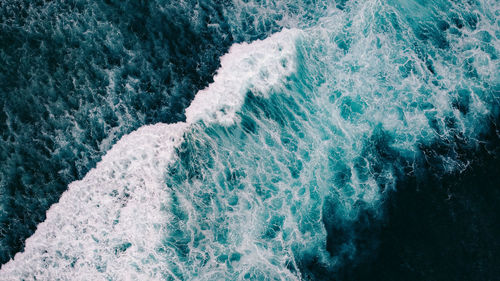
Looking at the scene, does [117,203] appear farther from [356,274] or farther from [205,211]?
[356,274]

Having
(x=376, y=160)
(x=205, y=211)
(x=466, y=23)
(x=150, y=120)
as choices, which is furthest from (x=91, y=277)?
(x=466, y=23)

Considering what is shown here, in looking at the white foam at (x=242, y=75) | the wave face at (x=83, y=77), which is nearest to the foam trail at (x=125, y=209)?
the white foam at (x=242, y=75)

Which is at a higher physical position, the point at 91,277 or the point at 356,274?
the point at 91,277

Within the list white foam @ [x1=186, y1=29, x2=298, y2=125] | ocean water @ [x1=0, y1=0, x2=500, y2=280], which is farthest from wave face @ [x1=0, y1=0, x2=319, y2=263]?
white foam @ [x1=186, y1=29, x2=298, y2=125]

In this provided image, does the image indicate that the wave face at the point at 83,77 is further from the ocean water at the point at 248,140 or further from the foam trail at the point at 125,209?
the foam trail at the point at 125,209

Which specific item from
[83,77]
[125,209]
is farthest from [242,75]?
[125,209]

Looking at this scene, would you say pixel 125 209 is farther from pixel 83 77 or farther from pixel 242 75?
pixel 242 75
